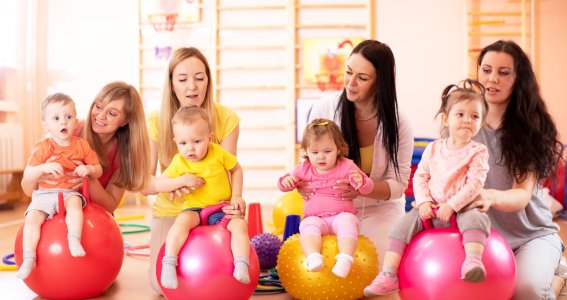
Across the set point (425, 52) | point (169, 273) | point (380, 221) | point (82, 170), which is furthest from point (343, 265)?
point (425, 52)

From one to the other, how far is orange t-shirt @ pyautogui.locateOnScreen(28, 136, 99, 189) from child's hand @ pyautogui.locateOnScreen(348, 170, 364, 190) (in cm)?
118

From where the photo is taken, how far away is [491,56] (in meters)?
2.68

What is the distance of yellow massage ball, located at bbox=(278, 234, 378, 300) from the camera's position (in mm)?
2564

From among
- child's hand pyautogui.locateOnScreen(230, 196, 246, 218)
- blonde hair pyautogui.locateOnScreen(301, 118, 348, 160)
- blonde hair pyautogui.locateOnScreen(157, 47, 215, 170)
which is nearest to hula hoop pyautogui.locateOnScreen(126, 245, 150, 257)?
blonde hair pyautogui.locateOnScreen(157, 47, 215, 170)

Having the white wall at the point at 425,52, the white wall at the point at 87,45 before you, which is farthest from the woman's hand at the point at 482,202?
the white wall at the point at 87,45

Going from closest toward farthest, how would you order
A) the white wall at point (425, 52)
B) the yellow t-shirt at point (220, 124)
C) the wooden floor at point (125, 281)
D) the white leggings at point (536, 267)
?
the white leggings at point (536, 267), the wooden floor at point (125, 281), the yellow t-shirt at point (220, 124), the white wall at point (425, 52)

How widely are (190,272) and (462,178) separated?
3.51 ft

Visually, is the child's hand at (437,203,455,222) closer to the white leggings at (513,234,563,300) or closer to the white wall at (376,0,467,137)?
the white leggings at (513,234,563,300)

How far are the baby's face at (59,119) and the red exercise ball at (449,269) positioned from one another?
5.18 feet

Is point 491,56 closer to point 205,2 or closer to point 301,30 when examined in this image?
point 301,30

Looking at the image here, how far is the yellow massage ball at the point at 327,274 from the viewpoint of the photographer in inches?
101

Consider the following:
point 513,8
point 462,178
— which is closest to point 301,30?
point 513,8

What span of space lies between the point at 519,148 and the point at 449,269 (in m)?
0.70

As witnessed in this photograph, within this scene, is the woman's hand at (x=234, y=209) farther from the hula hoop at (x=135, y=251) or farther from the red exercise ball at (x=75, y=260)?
the hula hoop at (x=135, y=251)
